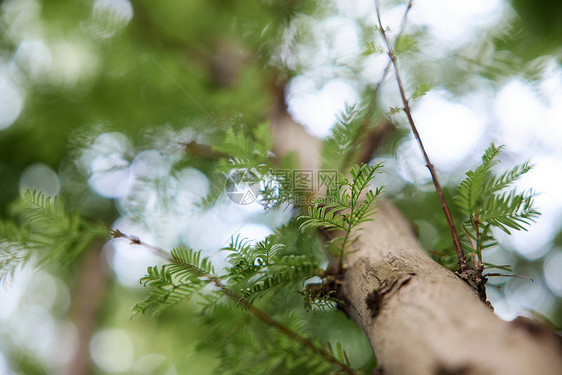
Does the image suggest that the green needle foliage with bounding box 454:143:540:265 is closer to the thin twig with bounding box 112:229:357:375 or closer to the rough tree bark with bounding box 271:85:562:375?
the rough tree bark with bounding box 271:85:562:375

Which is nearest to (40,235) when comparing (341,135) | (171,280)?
(171,280)

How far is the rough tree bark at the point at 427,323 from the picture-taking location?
361 mm

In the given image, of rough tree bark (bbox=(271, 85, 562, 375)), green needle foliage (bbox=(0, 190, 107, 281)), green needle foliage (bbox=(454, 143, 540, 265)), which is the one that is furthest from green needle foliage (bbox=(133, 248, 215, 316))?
green needle foliage (bbox=(454, 143, 540, 265))

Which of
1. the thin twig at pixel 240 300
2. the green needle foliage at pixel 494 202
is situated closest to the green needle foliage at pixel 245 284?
the thin twig at pixel 240 300

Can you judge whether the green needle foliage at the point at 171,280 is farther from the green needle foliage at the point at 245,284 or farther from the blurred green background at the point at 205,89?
the blurred green background at the point at 205,89

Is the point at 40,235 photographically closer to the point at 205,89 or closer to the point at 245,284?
the point at 245,284

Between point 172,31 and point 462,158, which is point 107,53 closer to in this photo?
point 172,31

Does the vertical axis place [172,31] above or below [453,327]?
above

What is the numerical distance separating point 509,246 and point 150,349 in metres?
2.15

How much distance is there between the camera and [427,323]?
42cm

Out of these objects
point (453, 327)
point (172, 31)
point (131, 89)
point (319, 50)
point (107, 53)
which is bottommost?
point (453, 327)

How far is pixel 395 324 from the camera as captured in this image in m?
0.45

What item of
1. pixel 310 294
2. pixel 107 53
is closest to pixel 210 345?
pixel 310 294

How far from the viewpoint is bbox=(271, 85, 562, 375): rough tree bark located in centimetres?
36
